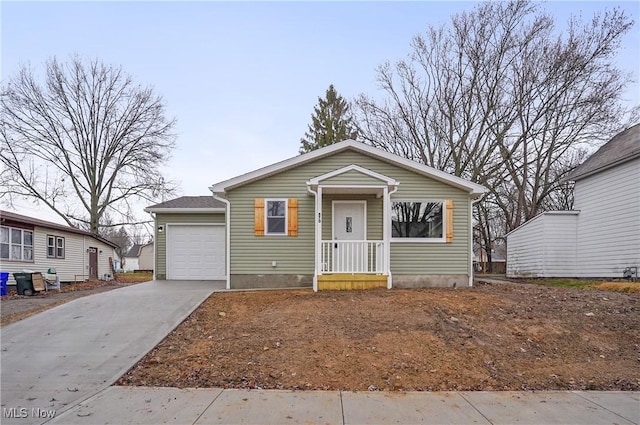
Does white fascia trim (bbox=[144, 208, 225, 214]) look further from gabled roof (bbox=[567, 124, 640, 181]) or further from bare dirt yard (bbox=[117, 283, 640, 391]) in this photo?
gabled roof (bbox=[567, 124, 640, 181])

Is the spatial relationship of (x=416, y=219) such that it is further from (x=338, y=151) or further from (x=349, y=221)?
(x=338, y=151)

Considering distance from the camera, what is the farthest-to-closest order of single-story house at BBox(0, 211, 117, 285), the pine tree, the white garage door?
the pine tree → single-story house at BBox(0, 211, 117, 285) → the white garage door

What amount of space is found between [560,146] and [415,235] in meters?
15.0

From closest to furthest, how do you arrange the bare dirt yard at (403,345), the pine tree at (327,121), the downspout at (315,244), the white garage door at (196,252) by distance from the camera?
the bare dirt yard at (403,345) → the downspout at (315,244) → the white garage door at (196,252) → the pine tree at (327,121)

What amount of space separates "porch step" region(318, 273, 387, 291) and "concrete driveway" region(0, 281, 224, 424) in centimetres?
301

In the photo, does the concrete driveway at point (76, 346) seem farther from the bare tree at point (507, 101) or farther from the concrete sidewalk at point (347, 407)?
the bare tree at point (507, 101)

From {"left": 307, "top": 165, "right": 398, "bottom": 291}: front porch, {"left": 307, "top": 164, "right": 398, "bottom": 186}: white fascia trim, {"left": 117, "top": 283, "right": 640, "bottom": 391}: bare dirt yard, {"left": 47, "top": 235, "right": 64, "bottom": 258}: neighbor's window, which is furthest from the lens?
{"left": 47, "top": 235, "right": 64, "bottom": 258}: neighbor's window

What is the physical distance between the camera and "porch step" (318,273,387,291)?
1069cm

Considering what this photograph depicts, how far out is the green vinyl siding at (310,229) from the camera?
11734 mm

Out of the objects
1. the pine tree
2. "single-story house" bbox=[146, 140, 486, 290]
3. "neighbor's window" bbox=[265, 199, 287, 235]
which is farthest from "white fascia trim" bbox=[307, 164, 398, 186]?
the pine tree

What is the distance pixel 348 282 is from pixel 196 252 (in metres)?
7.04

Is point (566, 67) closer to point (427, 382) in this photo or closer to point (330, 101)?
point (330, 101)

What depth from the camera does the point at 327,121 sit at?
109 ft

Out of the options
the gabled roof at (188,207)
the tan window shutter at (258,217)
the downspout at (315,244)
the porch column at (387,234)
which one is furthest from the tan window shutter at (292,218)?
the gabled roof at (188,207)
